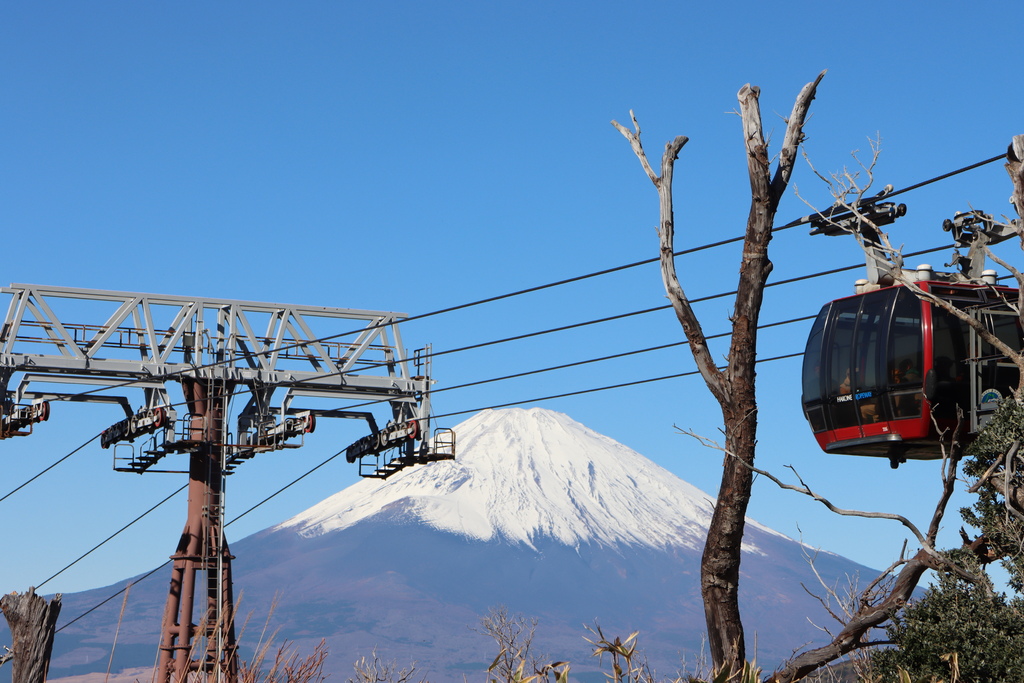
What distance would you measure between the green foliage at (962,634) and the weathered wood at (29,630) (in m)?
7.13

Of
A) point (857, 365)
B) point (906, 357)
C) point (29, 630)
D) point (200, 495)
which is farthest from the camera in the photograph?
point (200, 495)

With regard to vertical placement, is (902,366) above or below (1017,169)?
below

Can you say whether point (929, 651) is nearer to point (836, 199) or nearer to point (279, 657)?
point (836, 199)

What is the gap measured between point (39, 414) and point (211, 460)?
14.8 feet

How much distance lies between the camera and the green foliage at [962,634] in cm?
1117

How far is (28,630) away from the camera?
9.13m

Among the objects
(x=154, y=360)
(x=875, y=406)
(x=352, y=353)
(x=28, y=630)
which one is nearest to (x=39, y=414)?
(x=154, y=360)

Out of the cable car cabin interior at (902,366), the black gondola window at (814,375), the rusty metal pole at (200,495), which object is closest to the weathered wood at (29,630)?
the cable car cabin interior at (902,366)

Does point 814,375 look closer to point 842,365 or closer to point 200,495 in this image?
point 842,365

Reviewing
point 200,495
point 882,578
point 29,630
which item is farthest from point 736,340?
point 200,495

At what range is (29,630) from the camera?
9125 mm

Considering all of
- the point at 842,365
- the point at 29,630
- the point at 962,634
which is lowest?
the point at 962,634

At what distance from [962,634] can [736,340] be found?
3.43m

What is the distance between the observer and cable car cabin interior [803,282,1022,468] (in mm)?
16812
